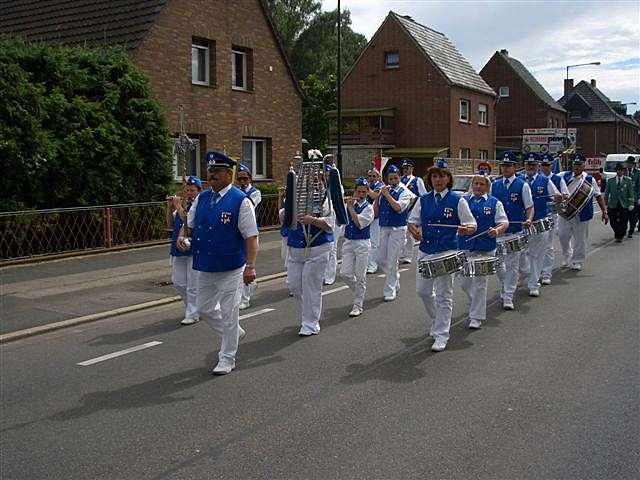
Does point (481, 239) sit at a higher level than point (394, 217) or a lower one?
lower

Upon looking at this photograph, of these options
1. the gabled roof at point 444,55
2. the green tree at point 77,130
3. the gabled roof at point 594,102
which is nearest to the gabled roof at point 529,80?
the gabled roof at point 594,102

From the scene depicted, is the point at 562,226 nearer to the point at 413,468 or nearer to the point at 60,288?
the point at 60,288

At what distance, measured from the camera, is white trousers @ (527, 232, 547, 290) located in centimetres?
1129

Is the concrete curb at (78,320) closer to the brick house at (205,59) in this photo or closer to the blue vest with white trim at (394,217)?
the blue vest with white trim at (394,217)

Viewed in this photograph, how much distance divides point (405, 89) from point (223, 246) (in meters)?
39.1

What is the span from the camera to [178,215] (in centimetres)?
897

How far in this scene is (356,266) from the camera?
9781 mm

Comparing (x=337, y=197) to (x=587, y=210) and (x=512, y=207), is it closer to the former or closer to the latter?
(x=512, y=207)

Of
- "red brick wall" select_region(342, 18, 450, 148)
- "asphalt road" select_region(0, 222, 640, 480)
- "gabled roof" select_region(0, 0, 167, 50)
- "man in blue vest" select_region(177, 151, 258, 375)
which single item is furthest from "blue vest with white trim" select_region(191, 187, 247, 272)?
"red brick wall" select_region(342, 18, 450, 148)

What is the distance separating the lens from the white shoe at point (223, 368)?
22.9 feet

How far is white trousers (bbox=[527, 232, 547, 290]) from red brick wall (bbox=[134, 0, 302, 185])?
13126 mm

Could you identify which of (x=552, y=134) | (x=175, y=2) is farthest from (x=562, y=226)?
(x=552, y=134)

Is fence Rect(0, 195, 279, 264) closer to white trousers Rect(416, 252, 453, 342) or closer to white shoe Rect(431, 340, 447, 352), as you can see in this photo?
white trousers Rect(416, 252, 453, 342)

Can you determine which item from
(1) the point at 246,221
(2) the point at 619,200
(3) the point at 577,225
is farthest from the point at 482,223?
(2) the point at 619,200
